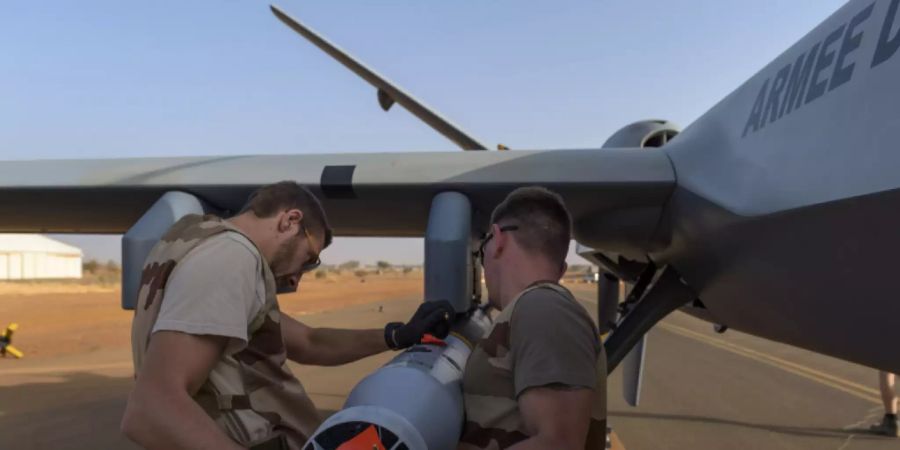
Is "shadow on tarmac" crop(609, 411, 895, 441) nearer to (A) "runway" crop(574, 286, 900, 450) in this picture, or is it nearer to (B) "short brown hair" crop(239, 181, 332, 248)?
(A) "runway" crop(574, 286, 900, 450)

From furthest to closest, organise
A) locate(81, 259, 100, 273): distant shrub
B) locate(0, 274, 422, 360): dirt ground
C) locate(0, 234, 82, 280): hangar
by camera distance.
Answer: locate(81, 259, 100, 273): distant shrub
locate(0, 234, 82, 280): hangar
locate(0, 274, 422, 360): dirt ground

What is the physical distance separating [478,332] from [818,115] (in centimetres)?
173

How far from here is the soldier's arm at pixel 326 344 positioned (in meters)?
3.04

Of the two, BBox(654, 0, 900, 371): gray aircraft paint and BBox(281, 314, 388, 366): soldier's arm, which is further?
BBox(281, 314, 388, 366): soldier's arm

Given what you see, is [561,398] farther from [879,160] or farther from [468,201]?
[468,201]

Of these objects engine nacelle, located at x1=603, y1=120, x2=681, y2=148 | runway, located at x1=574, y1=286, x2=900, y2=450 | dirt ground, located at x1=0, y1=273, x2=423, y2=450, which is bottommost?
dirt ground, located at x1=0, y1=273, x2=423, y2=450

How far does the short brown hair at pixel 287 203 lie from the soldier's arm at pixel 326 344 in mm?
930

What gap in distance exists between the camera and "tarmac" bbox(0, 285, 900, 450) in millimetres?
6969

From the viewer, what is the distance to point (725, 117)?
149 inches

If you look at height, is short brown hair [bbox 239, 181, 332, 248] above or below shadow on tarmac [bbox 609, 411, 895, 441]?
above

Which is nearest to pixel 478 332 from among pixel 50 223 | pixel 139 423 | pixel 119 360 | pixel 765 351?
pixel 139 423

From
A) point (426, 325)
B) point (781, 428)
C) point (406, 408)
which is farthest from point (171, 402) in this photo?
point (781, 428)

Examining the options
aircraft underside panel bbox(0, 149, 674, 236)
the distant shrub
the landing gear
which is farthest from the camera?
the distant shrub

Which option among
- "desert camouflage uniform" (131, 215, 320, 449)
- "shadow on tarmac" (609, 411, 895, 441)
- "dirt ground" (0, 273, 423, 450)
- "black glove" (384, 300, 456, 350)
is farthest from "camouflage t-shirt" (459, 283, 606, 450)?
"shadow on tarmac" (609, 411, 895, 441)
